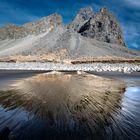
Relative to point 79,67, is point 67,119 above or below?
above

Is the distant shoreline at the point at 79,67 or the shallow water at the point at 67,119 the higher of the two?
the shallow water at the point at 67,119

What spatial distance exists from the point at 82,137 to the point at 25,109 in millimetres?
4368

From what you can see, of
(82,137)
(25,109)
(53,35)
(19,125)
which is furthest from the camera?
(53,35)

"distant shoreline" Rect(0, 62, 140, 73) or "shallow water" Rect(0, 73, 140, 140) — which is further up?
"shallow water" Rect(0, 73, 140, 140)

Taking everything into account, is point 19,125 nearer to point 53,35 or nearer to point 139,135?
point 139,135

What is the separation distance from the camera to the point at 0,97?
Result: 16.1 m

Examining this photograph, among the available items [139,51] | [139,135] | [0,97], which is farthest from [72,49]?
[139,135]

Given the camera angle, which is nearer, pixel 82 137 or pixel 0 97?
pixel 82 137

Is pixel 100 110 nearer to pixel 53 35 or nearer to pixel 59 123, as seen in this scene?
pixel 59 123

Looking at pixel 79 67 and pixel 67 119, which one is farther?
pixel 79 67

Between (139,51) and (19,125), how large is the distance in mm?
147014

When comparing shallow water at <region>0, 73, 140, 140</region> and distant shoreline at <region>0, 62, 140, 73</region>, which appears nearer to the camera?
shallow water at <region>0, 73, 140, 140</region>

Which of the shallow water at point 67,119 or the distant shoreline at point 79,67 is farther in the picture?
the distant shoreline at point 79,67

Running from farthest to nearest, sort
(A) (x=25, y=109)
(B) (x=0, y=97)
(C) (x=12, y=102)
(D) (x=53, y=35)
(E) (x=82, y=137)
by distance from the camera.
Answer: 1. (D) (x=53, y=35)
2. (B) (x=0, y=97)
3. (C) (x=12, y=102)
4. (A) (x=25, y=109)
5. (E) (x=82, y=137)
